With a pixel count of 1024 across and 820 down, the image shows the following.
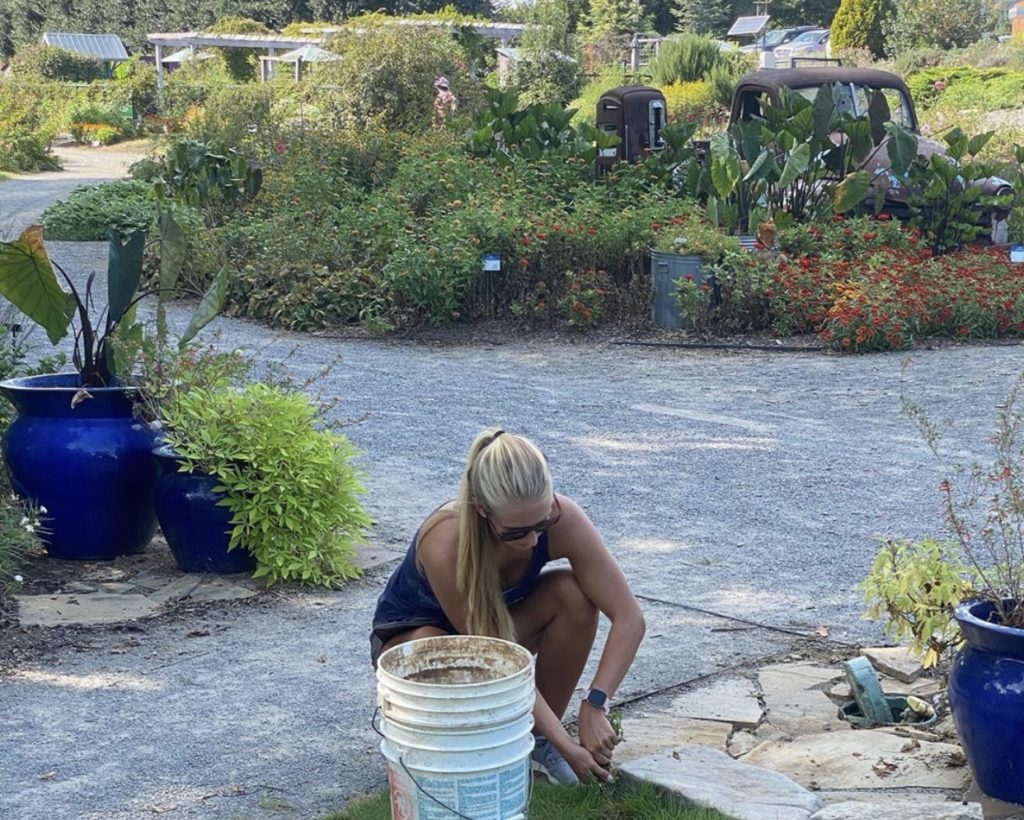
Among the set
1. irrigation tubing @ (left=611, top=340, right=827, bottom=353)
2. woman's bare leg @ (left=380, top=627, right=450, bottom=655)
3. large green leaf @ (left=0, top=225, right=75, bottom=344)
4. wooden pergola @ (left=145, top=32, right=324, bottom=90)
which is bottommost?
irrigation tubing @ (left=611, top=340, right=827, bottom=353)

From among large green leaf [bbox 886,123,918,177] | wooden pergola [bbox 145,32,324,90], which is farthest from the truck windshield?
wooden pergola [bbox 145,32,324,90]

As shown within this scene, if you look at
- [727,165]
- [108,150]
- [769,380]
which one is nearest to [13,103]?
[108,150]

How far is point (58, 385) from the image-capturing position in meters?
5.47

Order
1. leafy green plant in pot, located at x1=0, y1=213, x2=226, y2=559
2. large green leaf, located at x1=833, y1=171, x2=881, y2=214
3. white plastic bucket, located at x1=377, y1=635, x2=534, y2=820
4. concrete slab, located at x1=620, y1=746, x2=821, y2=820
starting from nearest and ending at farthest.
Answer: white plastic bucket, located at x1=377, y1=635, x2=534, y2=820
concrete slab, located at x1=620, y1=746, x2=821, y2=820
leafy green plant in pot, located at x1=0, y1=213, x2=226, y2=559
large green leaf, located at x1=833, y1=171, x2=881, y2=214

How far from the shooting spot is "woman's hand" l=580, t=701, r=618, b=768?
10.7 feet

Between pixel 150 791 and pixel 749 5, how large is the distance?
2387 inches

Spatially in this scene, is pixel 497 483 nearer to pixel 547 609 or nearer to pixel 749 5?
pixel 547 609

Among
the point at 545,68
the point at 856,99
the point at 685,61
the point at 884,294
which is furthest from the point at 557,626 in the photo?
the point at 685,61

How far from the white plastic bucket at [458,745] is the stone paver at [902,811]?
720 mm

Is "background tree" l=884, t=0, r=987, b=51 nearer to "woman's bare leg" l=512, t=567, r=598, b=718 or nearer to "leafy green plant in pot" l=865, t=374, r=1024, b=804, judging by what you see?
"leafy green plant in pot" l=865, t=374, r=1024, b=804

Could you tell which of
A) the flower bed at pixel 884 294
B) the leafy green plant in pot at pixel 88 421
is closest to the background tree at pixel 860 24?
the flower bed at pixel 884 294

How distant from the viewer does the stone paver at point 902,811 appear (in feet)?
9.47

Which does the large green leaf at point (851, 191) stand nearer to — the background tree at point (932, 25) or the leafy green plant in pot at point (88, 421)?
the leafy green plant in pot at point (88, 421)

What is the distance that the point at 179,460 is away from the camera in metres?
5.10
